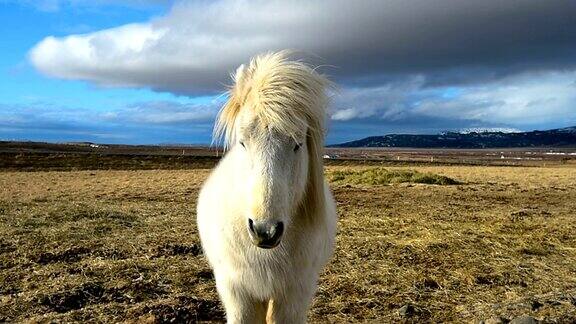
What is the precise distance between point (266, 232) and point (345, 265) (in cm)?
489

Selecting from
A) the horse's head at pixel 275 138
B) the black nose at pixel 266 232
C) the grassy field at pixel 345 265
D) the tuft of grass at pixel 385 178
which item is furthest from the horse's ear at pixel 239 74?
the tuft of grass at pixel 385 178

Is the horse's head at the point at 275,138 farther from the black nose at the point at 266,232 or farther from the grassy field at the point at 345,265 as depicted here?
the grassy field at the point at 345,265

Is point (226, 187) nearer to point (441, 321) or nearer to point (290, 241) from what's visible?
point (290, 241)

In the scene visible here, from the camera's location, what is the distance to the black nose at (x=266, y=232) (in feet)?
9.20

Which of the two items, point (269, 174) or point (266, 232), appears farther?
point (269, 174)

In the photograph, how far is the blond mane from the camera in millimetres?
3113

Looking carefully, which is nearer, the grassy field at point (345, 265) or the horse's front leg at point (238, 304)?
the horse's front leg at point (238, 304)

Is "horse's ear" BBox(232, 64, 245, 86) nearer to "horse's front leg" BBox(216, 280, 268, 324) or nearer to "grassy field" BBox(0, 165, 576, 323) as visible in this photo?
"horse's front leg" BBox(216, 280, 268, 324)

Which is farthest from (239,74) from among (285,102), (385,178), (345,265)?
(385,178)

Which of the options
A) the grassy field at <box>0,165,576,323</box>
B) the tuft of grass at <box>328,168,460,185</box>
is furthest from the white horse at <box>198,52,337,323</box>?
the tuft of grass at <box>328,168,460,185</box>

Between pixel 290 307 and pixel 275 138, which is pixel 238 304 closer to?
pixel 290 307

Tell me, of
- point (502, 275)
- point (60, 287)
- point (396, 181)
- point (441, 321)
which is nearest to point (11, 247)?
point (60, 287)

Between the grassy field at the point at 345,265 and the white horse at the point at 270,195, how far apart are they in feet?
6.05

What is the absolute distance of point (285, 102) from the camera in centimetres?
314
